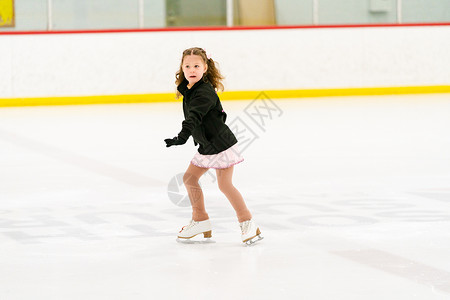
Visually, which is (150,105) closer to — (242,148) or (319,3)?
(319,3)

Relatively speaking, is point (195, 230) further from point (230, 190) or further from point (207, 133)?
point (207, 133)

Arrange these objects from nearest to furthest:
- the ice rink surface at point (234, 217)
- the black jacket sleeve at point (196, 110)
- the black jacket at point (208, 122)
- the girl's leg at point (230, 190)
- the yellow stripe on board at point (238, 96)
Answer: the ice rink surface at point (234, 217), the black jacket sleeve at point (196, 110), the black jacket at point (208, 122), the girl's leg at point (230, 190), the yellow stripe on board at point (238, 96)

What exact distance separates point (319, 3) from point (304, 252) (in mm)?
11095

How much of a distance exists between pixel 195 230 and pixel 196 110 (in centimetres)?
53

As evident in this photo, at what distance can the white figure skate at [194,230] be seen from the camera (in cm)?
364

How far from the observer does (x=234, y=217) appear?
4266 millimetres

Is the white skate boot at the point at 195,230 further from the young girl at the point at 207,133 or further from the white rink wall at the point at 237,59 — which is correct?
the white rink wall at the point at 237,59

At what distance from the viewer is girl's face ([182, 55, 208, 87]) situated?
3557 mm

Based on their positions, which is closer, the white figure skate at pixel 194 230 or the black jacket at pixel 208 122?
the black jacket at pixel 208 122

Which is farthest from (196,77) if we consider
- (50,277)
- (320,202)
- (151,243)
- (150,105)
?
(150,105)

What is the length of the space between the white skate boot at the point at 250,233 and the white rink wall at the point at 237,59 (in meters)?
9.53

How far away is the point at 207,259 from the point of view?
10.9ft

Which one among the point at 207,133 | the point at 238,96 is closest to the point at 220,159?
the point at 207,133

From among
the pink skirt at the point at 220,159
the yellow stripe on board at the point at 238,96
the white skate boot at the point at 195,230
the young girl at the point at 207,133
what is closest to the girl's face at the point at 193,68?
the young girl at the point at 207,133
